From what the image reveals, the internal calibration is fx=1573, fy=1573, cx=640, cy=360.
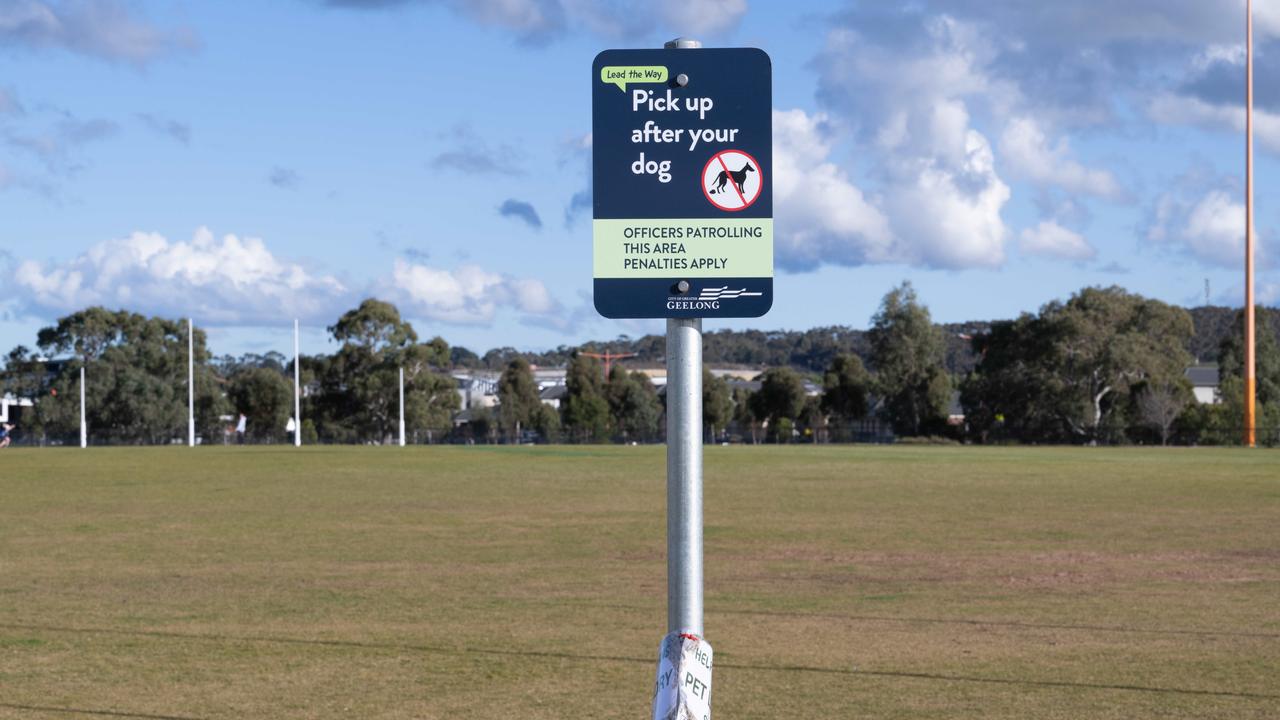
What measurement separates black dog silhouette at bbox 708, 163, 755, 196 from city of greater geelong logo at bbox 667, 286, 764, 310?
304 mm

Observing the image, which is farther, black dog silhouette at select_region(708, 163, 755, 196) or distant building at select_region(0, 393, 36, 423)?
distant building at select_region(0, 393, 36, 423)

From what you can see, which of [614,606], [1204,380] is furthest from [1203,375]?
[614,606]

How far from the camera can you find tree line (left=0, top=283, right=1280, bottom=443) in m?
121

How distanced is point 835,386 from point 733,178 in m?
140

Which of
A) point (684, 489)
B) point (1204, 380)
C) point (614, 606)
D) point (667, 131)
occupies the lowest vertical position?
point (614, 606)

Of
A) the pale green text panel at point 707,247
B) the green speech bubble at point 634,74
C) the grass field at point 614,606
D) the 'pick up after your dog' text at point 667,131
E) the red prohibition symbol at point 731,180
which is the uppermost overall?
the green speech bubble at point 634,74

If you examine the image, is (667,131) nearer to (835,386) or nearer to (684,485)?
(684,485)

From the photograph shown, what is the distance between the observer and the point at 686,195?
4930 millimetres

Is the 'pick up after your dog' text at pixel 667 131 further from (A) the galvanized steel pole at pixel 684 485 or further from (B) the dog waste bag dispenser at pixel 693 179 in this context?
(A) the galvanized steel pole at pixel 684 485

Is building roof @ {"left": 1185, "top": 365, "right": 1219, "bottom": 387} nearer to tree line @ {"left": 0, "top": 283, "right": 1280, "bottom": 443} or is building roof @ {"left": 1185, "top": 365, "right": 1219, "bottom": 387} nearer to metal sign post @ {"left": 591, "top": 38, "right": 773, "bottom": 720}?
tree line @ {"left": 0, "top": 283, "right": 1280, "bottom": 443}

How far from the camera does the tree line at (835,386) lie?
121 metres

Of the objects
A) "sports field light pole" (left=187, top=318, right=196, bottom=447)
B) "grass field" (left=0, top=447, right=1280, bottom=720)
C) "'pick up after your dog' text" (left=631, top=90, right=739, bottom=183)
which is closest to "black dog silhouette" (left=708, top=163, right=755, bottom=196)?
"'pick up after your dog' text" (left=631, top=90, right=739, bottom=183)

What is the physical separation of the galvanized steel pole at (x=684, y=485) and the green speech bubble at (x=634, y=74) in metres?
0.09

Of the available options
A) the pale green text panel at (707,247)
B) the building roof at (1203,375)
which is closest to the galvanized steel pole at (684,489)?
A: the pale green text panel at (707,247)
